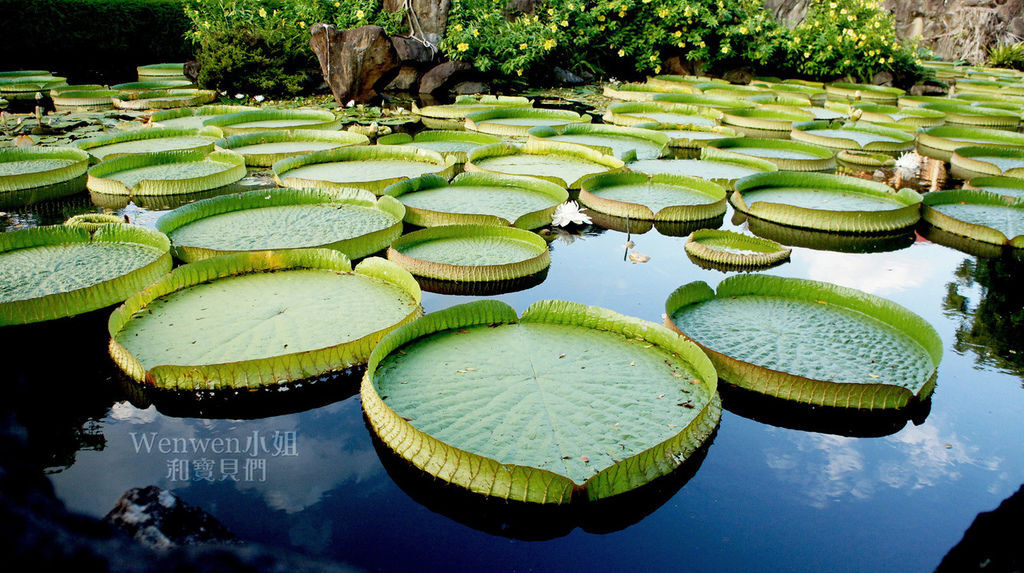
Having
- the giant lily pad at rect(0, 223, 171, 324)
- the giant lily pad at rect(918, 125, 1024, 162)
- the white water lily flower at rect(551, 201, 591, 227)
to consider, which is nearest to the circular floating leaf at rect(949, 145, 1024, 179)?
the giant lily pad at rect(918, 125, 1024, 162)

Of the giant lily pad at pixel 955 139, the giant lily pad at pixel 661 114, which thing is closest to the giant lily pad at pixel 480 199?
the giant lily pad at pixel 661 114

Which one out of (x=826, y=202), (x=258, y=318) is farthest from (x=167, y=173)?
(x=826, y=202)

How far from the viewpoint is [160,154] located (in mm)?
5555

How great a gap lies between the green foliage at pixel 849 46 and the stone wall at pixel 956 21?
4628 mm

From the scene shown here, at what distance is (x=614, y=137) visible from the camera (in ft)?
23.5

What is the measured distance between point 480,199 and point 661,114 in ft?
15.9

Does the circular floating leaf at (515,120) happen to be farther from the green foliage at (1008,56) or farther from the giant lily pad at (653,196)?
the green foliage at (1008,56)

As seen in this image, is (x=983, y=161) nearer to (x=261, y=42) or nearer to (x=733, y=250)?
(x=733, y=250)

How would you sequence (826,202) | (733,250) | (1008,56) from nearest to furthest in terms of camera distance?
(733,250)
(826,202)
(1008,56)

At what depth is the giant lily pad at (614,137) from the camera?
6566mm

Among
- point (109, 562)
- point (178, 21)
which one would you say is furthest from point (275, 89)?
point (109, 562)

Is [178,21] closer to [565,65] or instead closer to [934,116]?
[565,65]

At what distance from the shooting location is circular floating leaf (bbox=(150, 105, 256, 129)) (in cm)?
741

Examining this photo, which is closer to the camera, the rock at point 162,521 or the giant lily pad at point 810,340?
the rock at point 162,521
